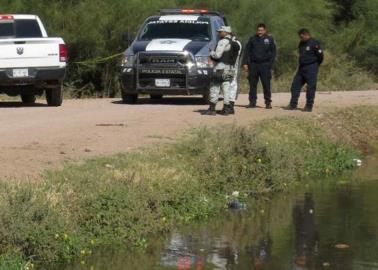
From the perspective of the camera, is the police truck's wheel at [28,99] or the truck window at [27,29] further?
the police truck's wheel at [28,99]

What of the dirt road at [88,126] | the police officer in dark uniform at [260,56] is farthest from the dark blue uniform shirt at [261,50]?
the dirt road at [88,126]

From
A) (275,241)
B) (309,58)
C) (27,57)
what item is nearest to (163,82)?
(27,57)

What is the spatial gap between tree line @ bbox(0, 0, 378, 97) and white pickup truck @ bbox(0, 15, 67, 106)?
722 centimetres

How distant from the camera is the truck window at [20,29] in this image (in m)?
20.3

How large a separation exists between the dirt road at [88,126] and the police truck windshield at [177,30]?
4.74ft

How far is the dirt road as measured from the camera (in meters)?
12.6

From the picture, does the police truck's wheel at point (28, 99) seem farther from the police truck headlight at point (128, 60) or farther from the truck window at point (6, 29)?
the police truck headlight at point (128, 60)

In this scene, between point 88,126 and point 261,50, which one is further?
point 261,50

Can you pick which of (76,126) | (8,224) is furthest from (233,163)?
(8,224)

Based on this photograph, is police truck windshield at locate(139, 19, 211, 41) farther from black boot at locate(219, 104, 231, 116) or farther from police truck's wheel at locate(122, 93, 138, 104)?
black boot at locate(219, 104, 231, 116)

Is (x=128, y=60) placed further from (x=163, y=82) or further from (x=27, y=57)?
(x=27, y=57)

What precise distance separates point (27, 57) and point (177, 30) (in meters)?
3.38

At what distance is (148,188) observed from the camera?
36.1 ft

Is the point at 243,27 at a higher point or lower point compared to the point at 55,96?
lower
